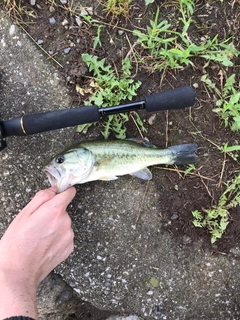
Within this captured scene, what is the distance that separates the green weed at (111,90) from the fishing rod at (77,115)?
52 centimetres

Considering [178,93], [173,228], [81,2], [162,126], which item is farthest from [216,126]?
[81,2]

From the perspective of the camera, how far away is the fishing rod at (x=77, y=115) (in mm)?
2877

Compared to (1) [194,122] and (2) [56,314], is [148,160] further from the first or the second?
(2) [56,314]

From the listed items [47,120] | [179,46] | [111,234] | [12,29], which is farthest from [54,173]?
[179,46]

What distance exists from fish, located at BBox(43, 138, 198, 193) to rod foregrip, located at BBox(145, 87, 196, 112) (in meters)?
0.51

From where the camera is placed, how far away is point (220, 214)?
347 cm

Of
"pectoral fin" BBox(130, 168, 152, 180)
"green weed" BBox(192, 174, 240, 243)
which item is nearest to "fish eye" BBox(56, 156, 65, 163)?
"pectoral fin" BBox(130, 168, 152, 180)

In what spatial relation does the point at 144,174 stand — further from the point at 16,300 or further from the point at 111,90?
the point at 16,300

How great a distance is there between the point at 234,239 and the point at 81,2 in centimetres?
300

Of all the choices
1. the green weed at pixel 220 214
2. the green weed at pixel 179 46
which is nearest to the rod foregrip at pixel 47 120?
the green weed at pixel 179 46

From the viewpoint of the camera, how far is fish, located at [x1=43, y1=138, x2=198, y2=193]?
3059 millimetres

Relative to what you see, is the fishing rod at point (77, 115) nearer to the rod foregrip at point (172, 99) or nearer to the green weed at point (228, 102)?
the rod foregrip at point (172, 99)

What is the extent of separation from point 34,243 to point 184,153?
1668 millimetres

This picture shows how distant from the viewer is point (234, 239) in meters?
3.56
